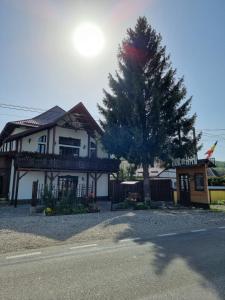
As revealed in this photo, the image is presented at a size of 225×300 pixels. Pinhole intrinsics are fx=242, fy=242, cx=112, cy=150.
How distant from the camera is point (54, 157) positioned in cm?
1847

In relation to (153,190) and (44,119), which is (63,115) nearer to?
(44,119)

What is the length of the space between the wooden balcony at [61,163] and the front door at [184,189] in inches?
227

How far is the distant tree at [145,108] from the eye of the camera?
16656 millimetres

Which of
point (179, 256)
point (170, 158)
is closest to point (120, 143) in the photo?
point (170, 158)

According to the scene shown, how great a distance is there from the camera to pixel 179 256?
5.34 m

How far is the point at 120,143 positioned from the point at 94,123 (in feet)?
19.5

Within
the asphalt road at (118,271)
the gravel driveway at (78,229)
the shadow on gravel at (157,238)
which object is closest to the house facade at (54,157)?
the gravel driveway at (78,229)

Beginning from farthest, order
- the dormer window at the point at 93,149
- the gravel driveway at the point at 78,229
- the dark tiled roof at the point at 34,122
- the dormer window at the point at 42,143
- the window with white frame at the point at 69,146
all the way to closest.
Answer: the dormer window at the point at 93,149
the window with white frame at the point at 69,146
the dark tiled roof at the point at 34,122
the dormer window at the point at 42,143
the gravel driveway at the point at 78,229

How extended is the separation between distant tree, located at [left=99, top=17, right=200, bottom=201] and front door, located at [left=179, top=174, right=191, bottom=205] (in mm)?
1989

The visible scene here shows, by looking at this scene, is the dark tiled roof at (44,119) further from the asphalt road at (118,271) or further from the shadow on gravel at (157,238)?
the asphalt road at (118,271)

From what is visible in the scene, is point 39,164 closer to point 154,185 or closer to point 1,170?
point 1,170

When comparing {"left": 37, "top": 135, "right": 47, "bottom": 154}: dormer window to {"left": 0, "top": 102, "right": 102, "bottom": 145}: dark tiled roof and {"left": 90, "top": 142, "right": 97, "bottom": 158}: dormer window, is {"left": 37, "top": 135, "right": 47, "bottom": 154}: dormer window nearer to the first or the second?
{"left": 0, "top": 102, "right": 102, "bottom": 145}: dark tiled roof

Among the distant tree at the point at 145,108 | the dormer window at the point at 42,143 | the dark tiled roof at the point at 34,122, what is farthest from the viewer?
the dark tiled roof at the point at 34,122

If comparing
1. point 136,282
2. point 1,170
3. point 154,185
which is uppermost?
point 1,170
